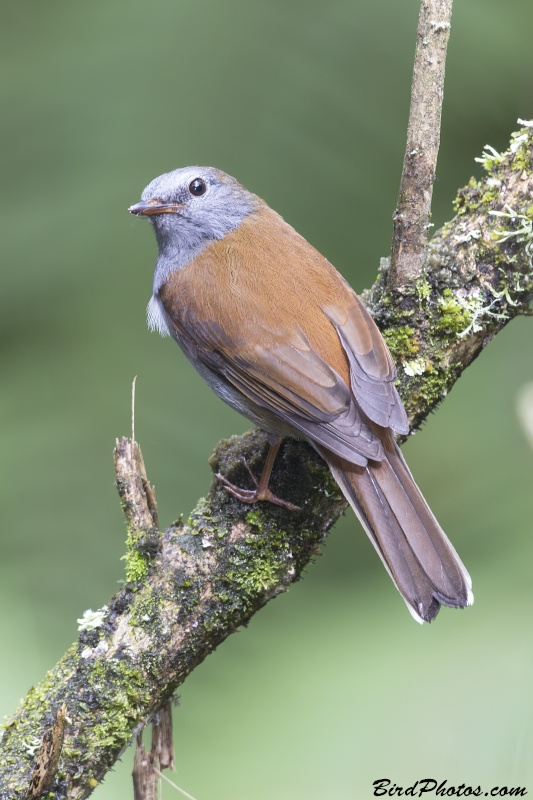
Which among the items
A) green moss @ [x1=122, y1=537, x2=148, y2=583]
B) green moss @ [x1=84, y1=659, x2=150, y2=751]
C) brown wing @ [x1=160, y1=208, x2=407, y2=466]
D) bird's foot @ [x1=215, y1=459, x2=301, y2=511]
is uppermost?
brown wing @ [x1=160, y1=208, x2=407, y2=466]

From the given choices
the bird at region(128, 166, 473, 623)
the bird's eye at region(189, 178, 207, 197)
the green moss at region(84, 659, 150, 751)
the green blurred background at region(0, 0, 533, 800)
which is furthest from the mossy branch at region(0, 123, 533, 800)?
the bird's eye at region(189, 178, 207, 197)

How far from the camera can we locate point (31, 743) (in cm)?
204

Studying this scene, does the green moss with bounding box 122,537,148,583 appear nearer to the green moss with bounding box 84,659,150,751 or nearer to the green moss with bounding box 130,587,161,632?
the green moss with bounding box 130,587,161,632

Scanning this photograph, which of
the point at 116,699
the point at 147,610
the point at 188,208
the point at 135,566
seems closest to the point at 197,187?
the point at 188,208

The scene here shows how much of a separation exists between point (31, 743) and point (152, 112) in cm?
261

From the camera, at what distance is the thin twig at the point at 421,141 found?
223 centimetres

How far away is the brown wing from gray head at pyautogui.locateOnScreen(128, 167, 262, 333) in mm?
165

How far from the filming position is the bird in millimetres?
2197

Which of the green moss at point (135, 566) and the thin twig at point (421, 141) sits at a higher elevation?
the thin twig at point (421, 141)

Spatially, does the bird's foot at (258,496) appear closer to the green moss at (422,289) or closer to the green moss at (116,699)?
the green moss at (116,699)

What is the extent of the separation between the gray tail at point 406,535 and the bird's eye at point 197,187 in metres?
1.22

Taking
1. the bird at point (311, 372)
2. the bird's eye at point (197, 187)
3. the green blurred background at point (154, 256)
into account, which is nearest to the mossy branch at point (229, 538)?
the bird at point (311, 372)

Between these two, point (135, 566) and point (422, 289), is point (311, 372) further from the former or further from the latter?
point (135, 566)

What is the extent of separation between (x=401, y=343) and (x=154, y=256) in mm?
1593
